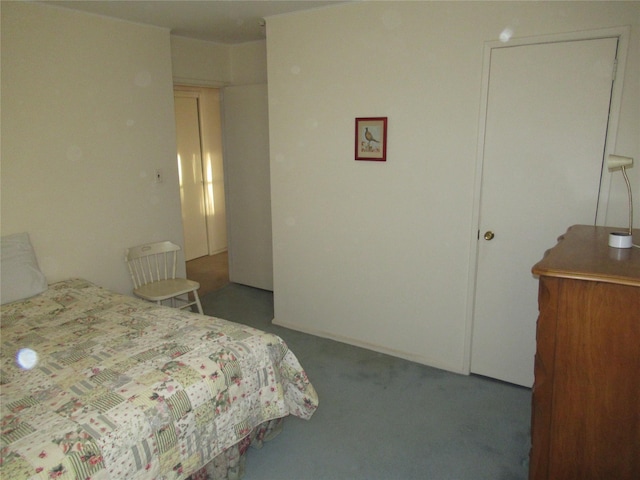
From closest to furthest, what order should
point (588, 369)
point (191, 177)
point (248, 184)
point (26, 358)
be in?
point (588, 369), point (26, 358), point (248, 184), point (191, 177)

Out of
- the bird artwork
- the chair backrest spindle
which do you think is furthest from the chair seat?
the bird artwork

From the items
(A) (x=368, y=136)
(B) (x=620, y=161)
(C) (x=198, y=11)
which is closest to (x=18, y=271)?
(C) (x=198, y=11)

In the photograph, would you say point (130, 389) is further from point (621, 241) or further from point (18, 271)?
point (621, 241)

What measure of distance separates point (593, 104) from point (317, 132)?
177cm

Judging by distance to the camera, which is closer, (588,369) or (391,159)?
(588,369)

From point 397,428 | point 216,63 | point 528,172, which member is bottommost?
point 397,428

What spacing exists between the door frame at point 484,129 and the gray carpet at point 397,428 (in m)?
0.38

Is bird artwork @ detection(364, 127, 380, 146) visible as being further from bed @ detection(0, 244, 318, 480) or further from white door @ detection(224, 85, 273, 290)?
bed @ detection(0, 244, 318, 480)

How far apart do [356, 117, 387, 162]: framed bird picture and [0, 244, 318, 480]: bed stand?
152cm

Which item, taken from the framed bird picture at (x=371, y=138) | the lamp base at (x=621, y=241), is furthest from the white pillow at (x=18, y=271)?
the lamp base at (x=621, y=241)

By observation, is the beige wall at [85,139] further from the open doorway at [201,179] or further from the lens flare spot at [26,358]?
the open doorway at [201,179]

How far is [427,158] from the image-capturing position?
295 cm

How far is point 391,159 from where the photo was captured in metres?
3.09

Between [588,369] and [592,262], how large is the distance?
1.21 feet
